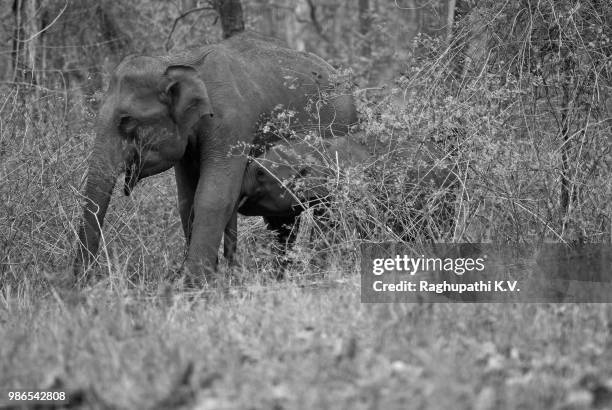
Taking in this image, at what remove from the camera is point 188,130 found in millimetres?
9711

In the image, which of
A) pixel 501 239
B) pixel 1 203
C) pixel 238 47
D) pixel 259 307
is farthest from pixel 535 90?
pixel 1 203

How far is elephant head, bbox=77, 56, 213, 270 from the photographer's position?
30.8 feet

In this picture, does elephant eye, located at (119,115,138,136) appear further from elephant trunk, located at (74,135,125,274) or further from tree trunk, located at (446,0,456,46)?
tree trunk, located at (446,0,456,46)

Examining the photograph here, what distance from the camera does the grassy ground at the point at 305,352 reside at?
4996mm

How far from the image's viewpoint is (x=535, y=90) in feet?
32.4

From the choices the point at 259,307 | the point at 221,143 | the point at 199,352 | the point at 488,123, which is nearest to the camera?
the point at 199,352

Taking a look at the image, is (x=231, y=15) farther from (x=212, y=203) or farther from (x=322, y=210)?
(x=212, y=203)

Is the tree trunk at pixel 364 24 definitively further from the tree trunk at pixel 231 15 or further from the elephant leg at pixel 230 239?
the elephant leg at pixel 230 239

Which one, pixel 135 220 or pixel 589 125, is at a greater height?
pixel 589 125

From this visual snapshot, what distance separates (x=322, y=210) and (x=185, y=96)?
189cm

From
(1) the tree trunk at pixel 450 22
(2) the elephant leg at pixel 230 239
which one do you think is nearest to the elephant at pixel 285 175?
(2) the elephant leg at pixel 230 239

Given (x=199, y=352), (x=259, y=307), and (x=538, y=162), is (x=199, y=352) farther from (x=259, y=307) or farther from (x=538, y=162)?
(x=538, y=162)

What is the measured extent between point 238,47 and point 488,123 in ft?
9.29

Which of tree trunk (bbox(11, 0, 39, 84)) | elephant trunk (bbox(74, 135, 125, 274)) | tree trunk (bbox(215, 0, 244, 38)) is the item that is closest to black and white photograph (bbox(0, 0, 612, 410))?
elephant trunk (bbox(74, 135, 125, 274))
